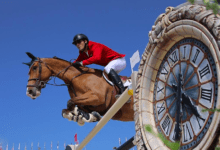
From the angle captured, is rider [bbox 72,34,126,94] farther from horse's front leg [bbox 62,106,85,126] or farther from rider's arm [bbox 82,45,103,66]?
horse's front leg [bbox 62,106,85,126]

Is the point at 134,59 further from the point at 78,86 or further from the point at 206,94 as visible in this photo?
the point at 78,86

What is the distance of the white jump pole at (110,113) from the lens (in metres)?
4.35

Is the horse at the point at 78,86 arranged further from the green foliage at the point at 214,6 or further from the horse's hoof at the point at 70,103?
the green foliage at the point at 214,6

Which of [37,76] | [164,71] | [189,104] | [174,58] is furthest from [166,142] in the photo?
[37,76]

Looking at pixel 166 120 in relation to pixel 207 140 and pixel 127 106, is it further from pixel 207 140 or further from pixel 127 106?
pixel 127 106

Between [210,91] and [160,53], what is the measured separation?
3.33 feet

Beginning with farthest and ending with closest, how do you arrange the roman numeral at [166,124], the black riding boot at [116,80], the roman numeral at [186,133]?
the black riding boot at [116,80], the roman numeral at [166,124], the roman numeral at [186,133]

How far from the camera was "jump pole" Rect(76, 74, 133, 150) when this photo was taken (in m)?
4.35

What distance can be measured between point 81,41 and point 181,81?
323 centimetres

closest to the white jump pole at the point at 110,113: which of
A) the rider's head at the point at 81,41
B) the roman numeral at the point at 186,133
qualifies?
the roman numeral at the point at 186,133

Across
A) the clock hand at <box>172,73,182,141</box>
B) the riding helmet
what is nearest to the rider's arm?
the riding helmet

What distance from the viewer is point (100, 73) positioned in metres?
6.42

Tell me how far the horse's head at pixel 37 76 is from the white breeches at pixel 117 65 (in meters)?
1.12

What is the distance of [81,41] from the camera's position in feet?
21.0
